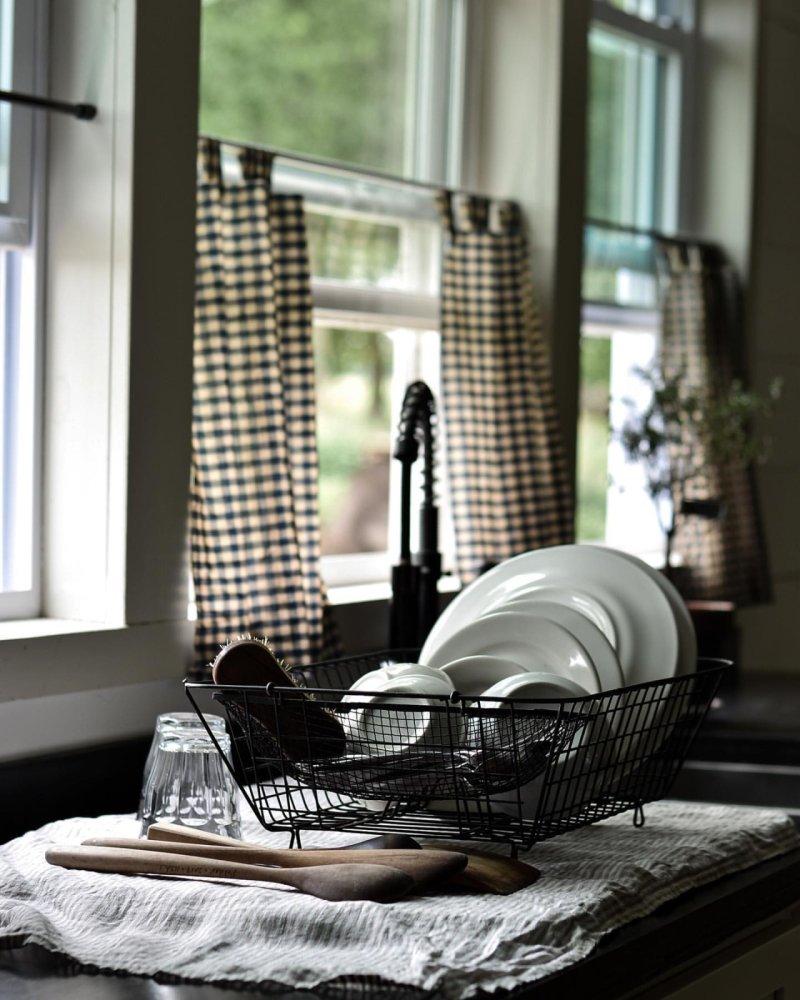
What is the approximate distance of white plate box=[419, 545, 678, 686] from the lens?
4.46 ft

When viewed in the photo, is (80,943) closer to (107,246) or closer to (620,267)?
(107,246)

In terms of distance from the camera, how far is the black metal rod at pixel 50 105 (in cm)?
165

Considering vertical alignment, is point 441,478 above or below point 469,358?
below

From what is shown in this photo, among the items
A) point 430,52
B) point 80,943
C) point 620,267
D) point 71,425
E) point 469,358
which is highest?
point 430,52

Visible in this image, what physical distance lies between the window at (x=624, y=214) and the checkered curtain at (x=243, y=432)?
4.12 feet

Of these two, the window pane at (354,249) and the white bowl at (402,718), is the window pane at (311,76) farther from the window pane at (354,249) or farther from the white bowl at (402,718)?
the white bowl at (402,718)

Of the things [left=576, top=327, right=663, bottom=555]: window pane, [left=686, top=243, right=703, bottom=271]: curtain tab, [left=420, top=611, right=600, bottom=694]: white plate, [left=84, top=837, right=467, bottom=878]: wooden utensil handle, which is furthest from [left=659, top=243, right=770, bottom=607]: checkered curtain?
[left=84, top=837, right=467, bottom=878]: wooden utensil handle

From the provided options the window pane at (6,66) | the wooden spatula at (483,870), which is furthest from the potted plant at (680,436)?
the wooden spatula at (483,870)

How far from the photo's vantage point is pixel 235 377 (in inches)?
76.4

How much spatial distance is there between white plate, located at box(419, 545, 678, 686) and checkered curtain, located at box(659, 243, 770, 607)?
1757mm

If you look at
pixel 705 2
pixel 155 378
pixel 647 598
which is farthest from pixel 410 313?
pixel 705 2

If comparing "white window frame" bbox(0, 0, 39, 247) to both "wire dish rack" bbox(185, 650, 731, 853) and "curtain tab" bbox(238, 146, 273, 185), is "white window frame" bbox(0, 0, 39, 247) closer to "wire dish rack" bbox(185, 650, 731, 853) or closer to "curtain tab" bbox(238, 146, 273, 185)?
"curtain tab" bbox(238, 146, 273, 185)

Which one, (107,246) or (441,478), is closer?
(107,246)

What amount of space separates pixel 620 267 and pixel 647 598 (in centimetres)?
194
